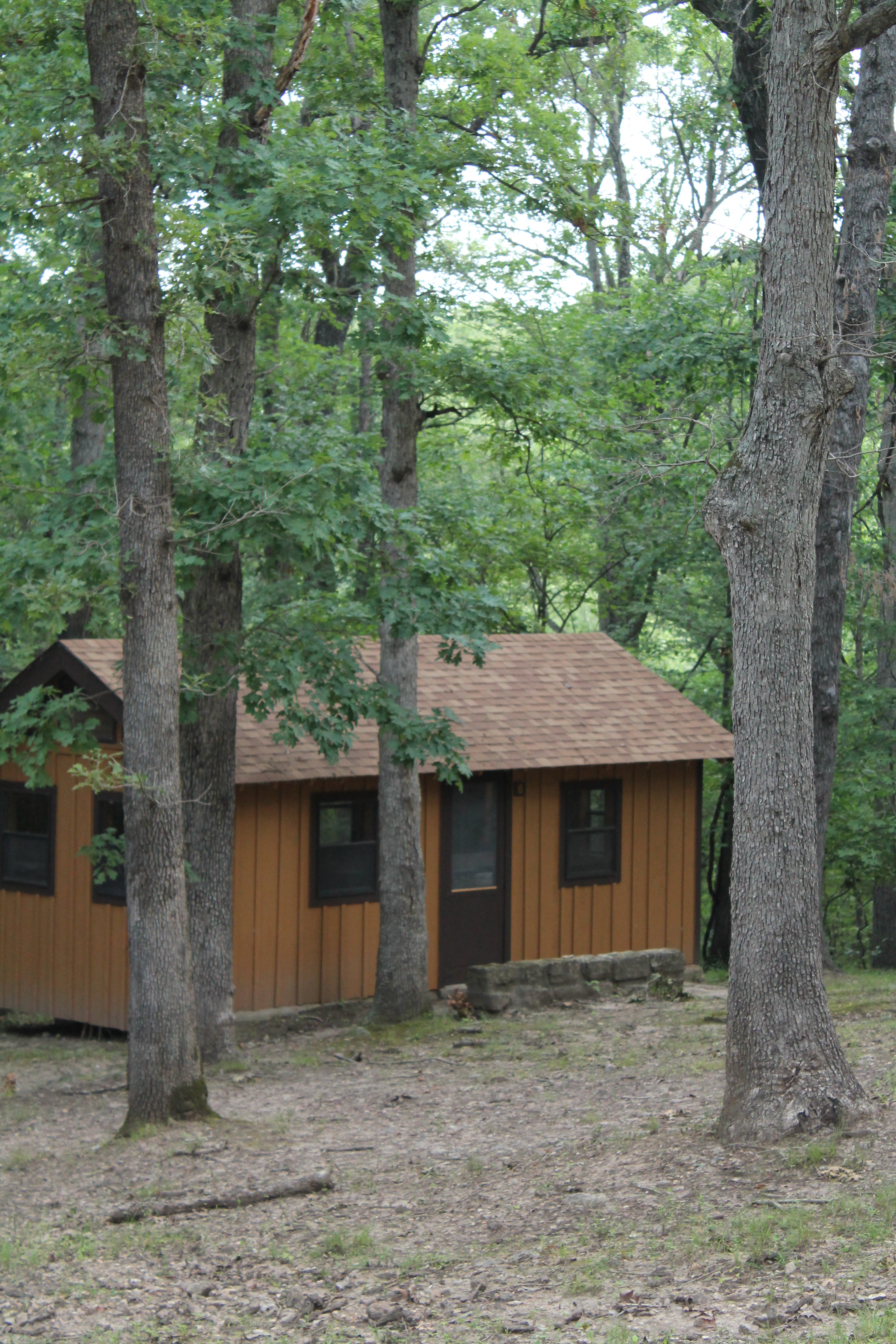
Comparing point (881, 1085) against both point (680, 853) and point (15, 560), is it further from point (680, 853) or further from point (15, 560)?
A: point (680, 853)

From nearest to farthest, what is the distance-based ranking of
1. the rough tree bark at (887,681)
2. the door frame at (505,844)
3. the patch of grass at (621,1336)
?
1. the patch of grass at (621,1336)
2. the door frame at (505,844)
3. the rough tree bark at (887,681)

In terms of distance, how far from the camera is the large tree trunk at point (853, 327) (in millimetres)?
12266

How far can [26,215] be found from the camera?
9.86m

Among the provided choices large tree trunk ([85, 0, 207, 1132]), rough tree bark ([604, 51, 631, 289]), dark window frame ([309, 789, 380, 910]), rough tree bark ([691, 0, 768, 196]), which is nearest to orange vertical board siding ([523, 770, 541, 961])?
dark window frame ([309, 789, 380, 910])

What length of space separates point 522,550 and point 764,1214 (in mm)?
16670

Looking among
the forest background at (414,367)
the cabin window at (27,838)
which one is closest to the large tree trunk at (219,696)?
the forest background at (414,367)

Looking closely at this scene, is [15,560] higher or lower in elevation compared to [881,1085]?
higher

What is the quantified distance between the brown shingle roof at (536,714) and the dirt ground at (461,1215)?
400cm

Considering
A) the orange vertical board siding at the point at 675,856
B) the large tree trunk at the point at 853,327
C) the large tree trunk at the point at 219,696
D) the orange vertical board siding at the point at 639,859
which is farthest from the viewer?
the orange vertical board siding at the point at 675,856

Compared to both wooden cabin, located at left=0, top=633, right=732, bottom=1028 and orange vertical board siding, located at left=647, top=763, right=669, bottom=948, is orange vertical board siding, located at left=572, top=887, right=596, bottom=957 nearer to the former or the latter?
wooden cabin, located at left=0, top=633, right=732, bottom=1028

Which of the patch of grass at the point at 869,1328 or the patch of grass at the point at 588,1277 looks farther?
the patch of grass at the point at 588,1277

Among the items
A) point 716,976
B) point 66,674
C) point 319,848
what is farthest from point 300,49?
point 716,976

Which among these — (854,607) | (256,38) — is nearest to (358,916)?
(256,38)

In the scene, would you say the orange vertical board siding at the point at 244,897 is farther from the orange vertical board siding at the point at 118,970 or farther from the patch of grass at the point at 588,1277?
the patch of grass at the point at 588,1277
